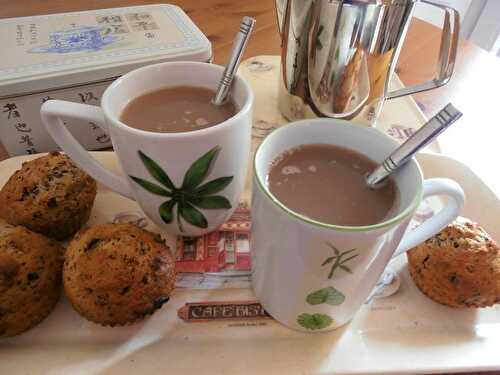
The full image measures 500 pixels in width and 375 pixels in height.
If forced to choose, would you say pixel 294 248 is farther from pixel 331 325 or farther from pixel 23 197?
pixel 23 197

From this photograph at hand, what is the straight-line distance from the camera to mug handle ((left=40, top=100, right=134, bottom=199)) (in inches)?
19.8

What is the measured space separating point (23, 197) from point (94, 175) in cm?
9

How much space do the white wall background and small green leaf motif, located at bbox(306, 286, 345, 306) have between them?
1873 millimetres

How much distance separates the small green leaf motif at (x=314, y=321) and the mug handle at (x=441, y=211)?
4.4 inches

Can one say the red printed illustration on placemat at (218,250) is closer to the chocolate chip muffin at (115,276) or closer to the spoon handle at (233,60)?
the chocolate chip muffin at (115,276)

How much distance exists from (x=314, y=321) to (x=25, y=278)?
344 millimetres

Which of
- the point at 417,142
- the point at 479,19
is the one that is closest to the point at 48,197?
the point at 417,142

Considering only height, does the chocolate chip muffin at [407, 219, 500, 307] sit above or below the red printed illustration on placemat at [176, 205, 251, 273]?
above

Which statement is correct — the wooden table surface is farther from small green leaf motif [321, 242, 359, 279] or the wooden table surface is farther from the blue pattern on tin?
small green leaf motif [321, 242, 359, 279]

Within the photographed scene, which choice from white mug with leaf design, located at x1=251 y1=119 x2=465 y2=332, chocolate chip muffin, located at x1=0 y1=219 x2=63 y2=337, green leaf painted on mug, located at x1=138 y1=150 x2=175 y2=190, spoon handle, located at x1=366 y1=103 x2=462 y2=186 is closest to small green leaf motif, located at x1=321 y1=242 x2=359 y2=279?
white mug with leaf design, located at x1=251 y1=119 x2=465 y2=332

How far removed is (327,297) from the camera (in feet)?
1.44

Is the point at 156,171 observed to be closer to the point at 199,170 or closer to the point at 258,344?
the point at 199,170

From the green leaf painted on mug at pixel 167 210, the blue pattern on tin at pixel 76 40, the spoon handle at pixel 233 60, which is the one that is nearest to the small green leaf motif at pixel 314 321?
the green leaf painted on mug at pixel 167 210

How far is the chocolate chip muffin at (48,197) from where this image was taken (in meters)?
0.53
